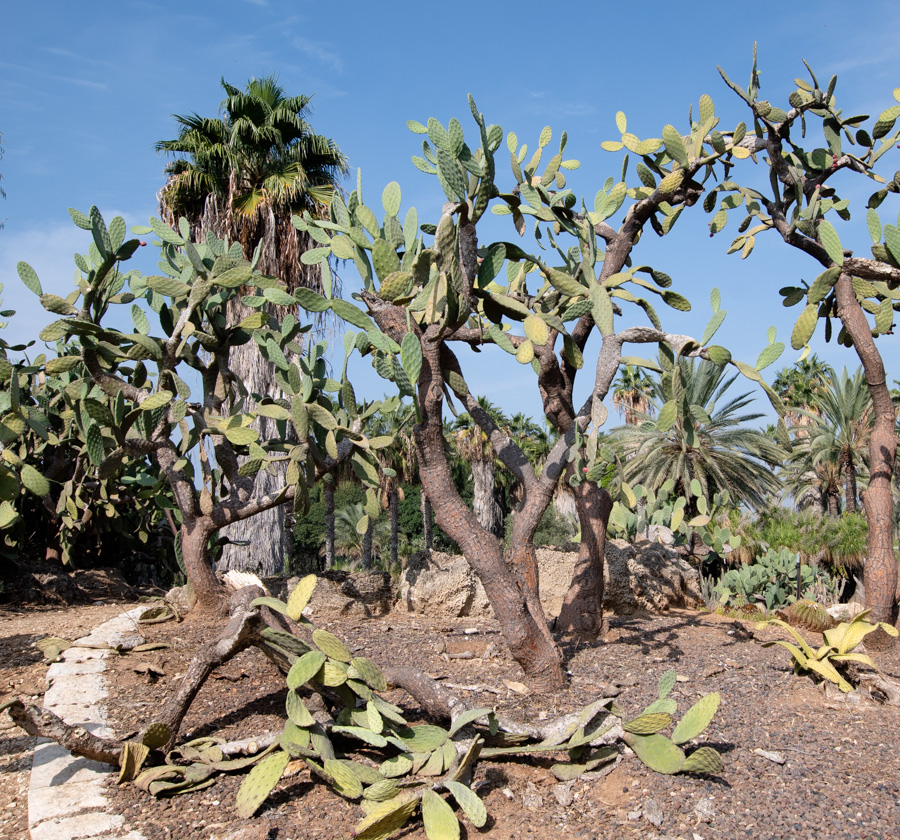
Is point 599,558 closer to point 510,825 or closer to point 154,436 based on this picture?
point 510,825

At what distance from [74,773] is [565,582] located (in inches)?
205

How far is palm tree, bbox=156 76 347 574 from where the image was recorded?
14.4 metres

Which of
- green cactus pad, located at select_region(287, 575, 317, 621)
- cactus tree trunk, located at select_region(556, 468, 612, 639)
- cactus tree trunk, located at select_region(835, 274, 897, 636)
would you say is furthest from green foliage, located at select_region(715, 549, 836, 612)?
green cactus pad, located at select_region(287, 575, 317, 621)

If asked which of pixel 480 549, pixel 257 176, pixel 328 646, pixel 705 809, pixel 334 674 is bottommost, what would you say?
pixel 705 809

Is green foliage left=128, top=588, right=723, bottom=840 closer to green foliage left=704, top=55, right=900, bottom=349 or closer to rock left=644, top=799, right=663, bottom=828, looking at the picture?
rock left=644, top=799, right=663, bottom=828

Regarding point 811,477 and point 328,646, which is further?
point 811,477

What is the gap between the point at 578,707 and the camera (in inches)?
160

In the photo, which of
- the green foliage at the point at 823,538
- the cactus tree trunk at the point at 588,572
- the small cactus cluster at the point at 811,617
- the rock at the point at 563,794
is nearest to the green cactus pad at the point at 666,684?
the rock at the point at 563,794

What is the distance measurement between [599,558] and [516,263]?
2288 mm

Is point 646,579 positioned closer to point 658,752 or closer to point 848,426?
point 658,752

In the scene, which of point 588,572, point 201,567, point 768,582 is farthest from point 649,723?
point 768,582

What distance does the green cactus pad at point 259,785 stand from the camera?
9.43 ft

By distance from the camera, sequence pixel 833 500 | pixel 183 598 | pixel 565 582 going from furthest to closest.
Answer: pixel 833 500
pixel 565 582
pixel 183 598

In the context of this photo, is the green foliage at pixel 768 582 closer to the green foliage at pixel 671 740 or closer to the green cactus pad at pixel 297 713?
the green foliage at pixel 671 740
